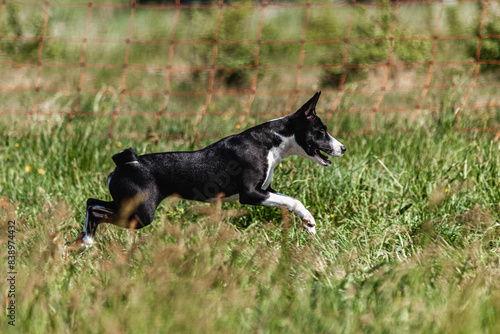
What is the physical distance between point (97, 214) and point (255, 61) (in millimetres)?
3723

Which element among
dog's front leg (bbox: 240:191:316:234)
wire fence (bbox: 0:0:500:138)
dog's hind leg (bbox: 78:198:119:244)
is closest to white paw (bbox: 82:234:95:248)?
dog's hind leg (bbox: 78:198:119:244)

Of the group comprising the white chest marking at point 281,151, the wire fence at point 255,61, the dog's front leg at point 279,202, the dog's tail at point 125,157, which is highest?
the white chest marking at point 281,151

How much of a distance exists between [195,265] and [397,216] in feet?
5.38

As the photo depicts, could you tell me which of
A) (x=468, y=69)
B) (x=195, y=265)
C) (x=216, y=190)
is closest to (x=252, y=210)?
(x=216, y=190)

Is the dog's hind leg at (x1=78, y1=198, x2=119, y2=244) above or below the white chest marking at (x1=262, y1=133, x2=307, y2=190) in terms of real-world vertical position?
below

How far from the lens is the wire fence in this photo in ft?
23.1

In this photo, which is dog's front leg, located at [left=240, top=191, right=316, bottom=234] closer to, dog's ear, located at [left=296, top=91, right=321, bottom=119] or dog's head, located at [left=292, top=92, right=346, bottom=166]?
dog's head, located at [left=292, top=92, right=346, bottom=166]

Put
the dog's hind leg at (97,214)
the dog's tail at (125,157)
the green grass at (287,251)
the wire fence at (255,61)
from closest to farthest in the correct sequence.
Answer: the green grass at (287,251) < the dog's tail at (125,157) < the dog's hind leg at (97,214) < the wire fence at (255,61)

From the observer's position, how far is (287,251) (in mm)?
3248

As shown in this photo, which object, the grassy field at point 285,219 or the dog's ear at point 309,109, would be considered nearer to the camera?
the grassy field at point 285,219

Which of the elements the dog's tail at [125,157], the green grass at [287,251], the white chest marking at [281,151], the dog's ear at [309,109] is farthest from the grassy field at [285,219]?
the dog's ear at [309,109]

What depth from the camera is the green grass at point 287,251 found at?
2662mm

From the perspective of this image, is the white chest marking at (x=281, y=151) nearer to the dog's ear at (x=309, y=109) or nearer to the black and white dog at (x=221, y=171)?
the black and white dog at (x=221, y=171)

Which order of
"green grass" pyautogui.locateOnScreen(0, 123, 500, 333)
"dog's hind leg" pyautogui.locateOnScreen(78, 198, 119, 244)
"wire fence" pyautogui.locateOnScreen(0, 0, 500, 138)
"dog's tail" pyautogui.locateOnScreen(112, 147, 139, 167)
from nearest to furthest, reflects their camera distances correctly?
"green grass" pyautogui.locateOnScreen(0, 123, 500, 333) → "dog's tail" pyautogui.locateOnScreen(112, 147, 139, 167) → "dog's hind leg" pyautogui.locateOnScreen(78, 198, 119, 244) → "wire fence" pyautogui.locateOnScreen(0, 0, 500, 138)
